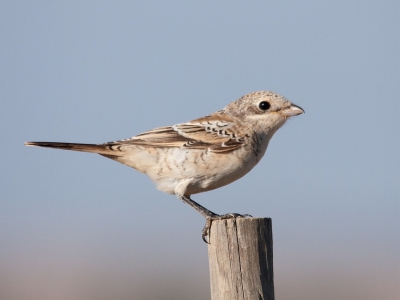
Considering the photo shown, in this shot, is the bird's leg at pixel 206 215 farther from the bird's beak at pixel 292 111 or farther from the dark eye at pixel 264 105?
the bird's beak at pixel 292 111

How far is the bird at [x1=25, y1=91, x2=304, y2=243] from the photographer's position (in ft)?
22.5

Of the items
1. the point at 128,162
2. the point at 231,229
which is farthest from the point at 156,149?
the point at 231,229

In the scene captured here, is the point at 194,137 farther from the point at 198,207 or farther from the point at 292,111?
the point at 292,111

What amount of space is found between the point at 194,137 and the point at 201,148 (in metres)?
0.25

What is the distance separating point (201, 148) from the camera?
7047mm

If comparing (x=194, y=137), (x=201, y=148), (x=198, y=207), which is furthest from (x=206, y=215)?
(x=194, y=137)

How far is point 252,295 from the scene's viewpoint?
4766 millimetres

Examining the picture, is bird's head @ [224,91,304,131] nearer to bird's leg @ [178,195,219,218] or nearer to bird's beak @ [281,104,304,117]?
bird's beak @ [281,104,304,117]

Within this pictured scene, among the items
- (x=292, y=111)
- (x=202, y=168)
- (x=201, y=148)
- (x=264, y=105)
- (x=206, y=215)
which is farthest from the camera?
(x=264, y=105)

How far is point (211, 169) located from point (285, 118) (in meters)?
1.36

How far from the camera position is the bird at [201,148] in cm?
686

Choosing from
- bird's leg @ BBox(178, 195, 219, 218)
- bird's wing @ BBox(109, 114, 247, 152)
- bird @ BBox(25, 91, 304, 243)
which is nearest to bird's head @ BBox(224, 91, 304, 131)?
bird @ BBox(25, 91, 304, 243)

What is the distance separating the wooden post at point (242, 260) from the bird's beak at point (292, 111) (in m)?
2.79

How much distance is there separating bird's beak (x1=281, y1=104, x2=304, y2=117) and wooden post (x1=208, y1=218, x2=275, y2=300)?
2.79m
